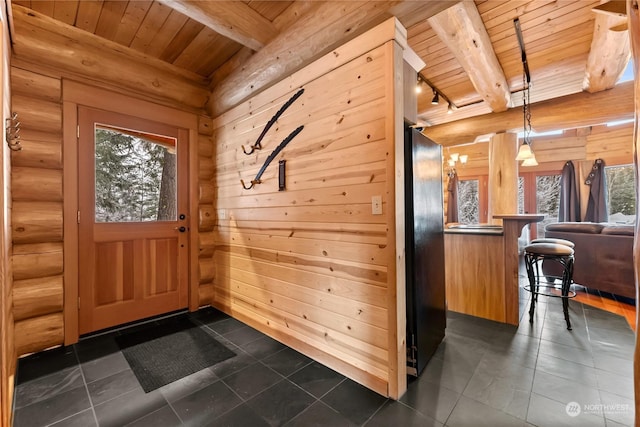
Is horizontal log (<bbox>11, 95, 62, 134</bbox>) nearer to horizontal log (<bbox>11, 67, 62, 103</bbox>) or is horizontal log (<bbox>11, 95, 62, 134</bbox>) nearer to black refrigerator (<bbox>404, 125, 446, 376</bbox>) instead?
horizontal log (<bbox>11, 67, 62, 103</bbox>)

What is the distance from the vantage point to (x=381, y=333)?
1.78 meters

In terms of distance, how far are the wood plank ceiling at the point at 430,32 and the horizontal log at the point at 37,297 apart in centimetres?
232

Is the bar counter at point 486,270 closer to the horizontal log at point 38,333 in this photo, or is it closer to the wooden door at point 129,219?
the wooden door at point 129,219

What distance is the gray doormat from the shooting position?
1994mm

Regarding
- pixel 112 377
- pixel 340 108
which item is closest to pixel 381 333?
pixel 340 108

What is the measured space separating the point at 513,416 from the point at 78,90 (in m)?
4.23

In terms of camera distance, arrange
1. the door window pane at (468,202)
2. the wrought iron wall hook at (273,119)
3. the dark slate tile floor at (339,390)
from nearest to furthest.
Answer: the dark slate tile floor at (339,390) < the wrought iron wall hook at (273,119) < the door window pane at (468,202)

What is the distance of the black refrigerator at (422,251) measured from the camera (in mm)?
1925

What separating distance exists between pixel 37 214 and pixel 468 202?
30.2 feet

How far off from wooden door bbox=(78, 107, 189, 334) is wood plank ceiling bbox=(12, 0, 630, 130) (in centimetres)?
83

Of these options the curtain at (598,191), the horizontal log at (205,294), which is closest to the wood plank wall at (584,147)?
the curtain at (598,191)

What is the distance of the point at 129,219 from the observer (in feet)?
9.29

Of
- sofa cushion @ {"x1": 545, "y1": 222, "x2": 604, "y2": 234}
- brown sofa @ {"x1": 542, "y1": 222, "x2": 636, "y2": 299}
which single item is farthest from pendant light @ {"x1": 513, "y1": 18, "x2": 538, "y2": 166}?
brown sofa @ {"x1": 542, "y1": 222, "x2": 636, "y2": 299}

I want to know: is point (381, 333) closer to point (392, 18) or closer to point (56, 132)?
point (392, 18)
